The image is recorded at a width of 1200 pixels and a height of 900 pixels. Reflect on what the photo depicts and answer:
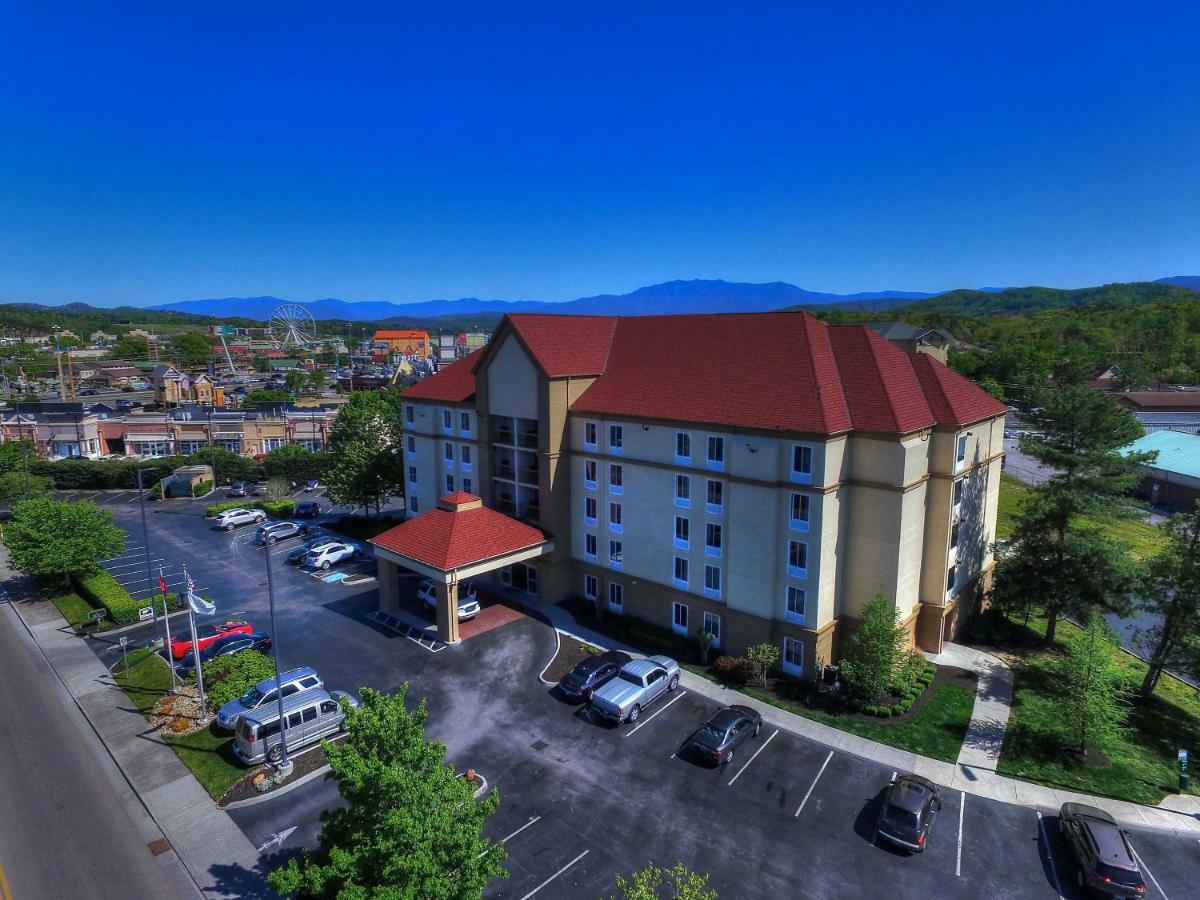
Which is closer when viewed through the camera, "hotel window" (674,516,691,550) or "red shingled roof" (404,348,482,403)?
"hotel window" (674,516,691,550)

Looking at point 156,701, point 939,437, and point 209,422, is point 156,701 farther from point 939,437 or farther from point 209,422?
point 209,422

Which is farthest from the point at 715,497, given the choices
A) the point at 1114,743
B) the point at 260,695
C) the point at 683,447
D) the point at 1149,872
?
the point at 260,695

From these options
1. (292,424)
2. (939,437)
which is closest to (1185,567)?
(939,437)

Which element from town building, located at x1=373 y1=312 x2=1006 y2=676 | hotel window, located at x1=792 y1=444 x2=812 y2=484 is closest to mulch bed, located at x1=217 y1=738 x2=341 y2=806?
town building, located at x1=373 y1=312 x2=1006 y2=676

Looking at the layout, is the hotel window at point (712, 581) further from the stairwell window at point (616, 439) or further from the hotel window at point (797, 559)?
the stairwell window at point (616, 439)

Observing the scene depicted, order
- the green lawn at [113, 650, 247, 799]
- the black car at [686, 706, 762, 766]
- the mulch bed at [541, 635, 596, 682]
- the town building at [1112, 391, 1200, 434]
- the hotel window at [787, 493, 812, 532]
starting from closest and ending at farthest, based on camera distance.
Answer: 1. the green lawn at [113, 650, 247, 799]
2. the black car at [686, 706, 762, 766]
3. the hotel window at [787, 493, 812, 532]
4. the mulch bed at [541, 635, 596, 682]
5. the town building at [1112, 391, 1200, 434]

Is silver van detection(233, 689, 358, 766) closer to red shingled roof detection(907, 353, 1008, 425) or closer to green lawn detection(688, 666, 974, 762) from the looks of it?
green lawn detection(688, 666, 974, 762)

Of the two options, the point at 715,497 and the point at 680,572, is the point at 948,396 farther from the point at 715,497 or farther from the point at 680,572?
the point at 680,572
